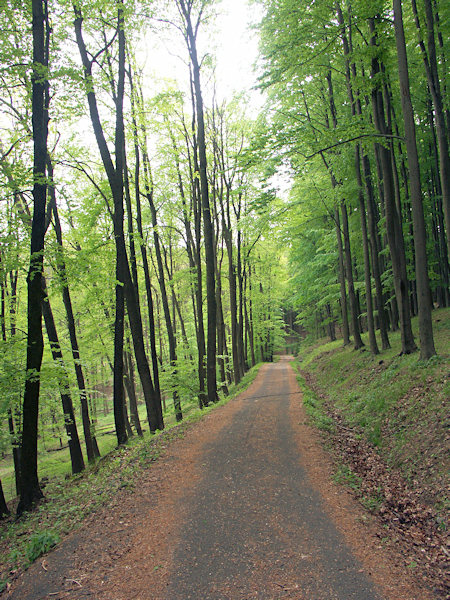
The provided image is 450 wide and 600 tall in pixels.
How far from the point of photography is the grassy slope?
5574mm

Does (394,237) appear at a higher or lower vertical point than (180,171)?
lower

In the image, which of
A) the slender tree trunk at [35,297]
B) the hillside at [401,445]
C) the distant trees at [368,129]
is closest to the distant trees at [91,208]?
the slender tree trunk at [35,297]

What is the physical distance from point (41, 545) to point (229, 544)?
8.14 feet

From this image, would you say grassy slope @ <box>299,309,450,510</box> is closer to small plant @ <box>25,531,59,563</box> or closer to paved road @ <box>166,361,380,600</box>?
paved road @ <box>166,361,380,600</box>

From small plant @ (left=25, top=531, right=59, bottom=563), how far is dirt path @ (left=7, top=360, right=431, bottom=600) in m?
0.26

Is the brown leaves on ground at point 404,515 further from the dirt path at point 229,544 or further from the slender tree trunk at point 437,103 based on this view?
the slender tree trunk at point 437,103

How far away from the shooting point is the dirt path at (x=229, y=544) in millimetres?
3309

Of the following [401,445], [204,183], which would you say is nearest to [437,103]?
[204,183]

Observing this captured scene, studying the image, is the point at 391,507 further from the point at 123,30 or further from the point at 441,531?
the point at 123,30

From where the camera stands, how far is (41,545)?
447 centimetres

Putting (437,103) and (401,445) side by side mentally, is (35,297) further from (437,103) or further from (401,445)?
(437,103)

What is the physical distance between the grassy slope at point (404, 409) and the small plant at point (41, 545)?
510cm

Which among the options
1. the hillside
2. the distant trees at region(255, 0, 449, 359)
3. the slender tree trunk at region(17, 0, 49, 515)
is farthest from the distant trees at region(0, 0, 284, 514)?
the hillside

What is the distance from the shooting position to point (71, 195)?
1455cm
